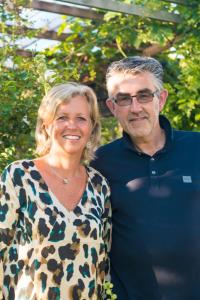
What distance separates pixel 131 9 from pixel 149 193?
9.34 ft

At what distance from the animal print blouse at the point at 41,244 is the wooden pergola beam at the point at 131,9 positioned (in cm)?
264

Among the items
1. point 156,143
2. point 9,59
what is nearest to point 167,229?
point 156,143

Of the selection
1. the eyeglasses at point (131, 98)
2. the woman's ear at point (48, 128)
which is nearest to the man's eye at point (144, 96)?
the eyeglasses at point (131, 98)

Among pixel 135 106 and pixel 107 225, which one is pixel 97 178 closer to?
pixel 107 225

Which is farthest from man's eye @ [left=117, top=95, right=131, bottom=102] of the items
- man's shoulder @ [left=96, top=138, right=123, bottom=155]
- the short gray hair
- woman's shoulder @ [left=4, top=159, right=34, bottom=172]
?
woman's shoulder @ [left=4, top=159, right=34, bottom=172]

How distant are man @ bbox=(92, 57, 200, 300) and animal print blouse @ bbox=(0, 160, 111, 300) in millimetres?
288

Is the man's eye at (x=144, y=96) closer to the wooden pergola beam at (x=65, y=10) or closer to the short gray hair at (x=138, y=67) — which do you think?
the short gray hair at (x=138, y=67)

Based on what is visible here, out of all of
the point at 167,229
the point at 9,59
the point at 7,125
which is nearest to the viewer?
the point at 167,229

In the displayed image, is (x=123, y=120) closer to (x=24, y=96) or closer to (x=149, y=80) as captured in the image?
(x=149, y=80)

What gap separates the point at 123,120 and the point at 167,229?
2.02 ft

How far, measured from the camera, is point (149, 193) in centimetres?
312

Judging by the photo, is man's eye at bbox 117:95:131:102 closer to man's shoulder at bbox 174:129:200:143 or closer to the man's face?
the man's face

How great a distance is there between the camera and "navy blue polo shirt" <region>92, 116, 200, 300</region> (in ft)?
9.94

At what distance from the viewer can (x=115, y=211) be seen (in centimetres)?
316
